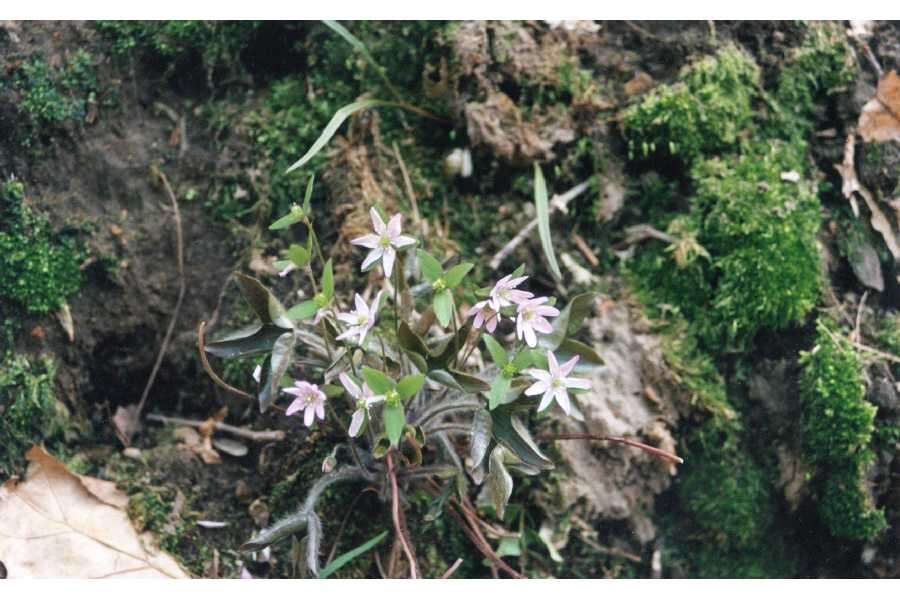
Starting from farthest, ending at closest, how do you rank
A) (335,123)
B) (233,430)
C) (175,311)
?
1. (175,311)
2. (233,430)
3. (335,123)

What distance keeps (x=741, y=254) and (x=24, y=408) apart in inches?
80.3

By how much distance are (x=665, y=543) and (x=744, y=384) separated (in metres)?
0.52

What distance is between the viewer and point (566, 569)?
2328mm

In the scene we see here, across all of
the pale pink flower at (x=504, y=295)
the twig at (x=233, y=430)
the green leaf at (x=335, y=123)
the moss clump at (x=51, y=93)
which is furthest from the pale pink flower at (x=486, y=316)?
the moss clump at (x=51, y=93)

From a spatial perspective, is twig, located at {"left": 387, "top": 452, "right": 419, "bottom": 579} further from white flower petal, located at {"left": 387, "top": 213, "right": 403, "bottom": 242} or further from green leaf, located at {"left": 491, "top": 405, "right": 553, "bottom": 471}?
white flower petal, located at {"left": 387, "top": 213, "right": 403, "bottom": 242}

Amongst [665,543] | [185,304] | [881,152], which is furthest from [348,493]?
[881,152]

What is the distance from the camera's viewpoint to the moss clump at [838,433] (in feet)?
7.61

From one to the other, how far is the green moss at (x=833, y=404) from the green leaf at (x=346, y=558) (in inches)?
49.1

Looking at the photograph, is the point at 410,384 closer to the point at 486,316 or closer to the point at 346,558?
the point at 486,316

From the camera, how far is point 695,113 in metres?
2.49

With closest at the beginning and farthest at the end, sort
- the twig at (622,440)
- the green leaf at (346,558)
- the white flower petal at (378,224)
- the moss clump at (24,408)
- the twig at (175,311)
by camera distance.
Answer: the white flower petal at (378,224)
the twig at (622,440)
the green leaf at (346,558)
the moss clump at (24,408)
the twig at (175,311)

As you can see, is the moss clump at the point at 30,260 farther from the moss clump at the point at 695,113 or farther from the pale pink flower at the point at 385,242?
the moss clump at the point at 695,113

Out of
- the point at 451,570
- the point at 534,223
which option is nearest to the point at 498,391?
the point at 451,570

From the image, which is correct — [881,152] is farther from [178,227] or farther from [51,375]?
[51,375]
